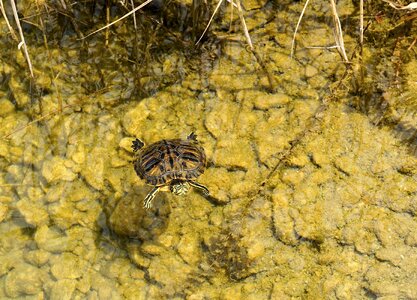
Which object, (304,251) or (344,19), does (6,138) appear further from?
(344,19)

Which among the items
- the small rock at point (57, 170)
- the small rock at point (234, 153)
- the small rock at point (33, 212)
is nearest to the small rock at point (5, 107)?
the small rock at point (57, 170)

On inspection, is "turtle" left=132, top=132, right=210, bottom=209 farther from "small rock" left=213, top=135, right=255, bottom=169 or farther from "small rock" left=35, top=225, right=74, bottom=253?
"small rock" left=35, top=225, right=74, bottom=253

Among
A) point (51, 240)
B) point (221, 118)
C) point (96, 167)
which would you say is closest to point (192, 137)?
point (221, 118)

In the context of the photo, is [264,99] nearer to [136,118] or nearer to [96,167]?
[136,118]

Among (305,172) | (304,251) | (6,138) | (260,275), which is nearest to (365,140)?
(305,172)

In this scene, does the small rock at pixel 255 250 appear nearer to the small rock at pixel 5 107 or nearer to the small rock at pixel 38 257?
the small rock at pixel 38 257

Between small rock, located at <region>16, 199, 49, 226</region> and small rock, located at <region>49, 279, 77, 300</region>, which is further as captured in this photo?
small rock, located at <region>16, 199, 49, 226</region>

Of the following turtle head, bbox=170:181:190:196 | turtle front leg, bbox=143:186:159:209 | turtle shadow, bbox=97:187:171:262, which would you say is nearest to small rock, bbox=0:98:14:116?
turtle shadow, bbox=97:187:171:262
